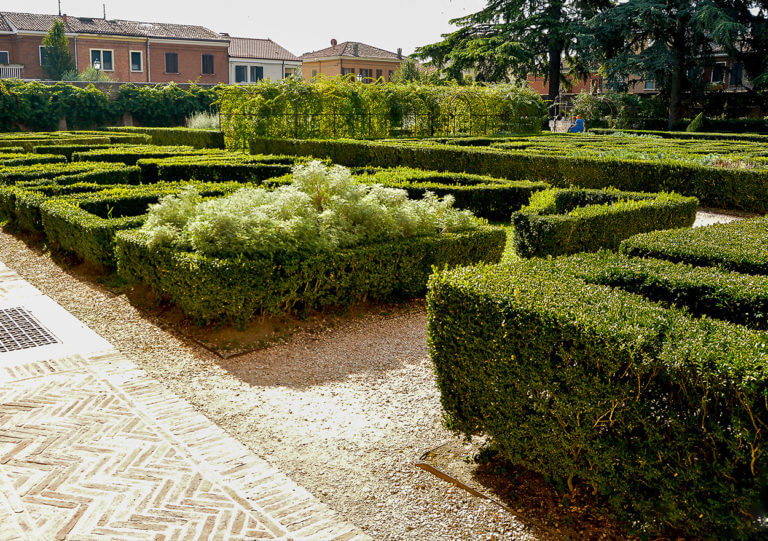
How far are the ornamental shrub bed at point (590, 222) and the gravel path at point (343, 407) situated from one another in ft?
7.66

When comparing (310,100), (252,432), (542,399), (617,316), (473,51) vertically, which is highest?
(473,51)

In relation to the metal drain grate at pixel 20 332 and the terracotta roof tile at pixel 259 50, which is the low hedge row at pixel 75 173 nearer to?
the metal drain grate at pixel 20 332

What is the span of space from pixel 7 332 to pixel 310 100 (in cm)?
1767

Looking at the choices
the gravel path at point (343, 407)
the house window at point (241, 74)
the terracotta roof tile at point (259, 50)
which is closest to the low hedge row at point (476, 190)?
the gravel path at point (343, 407)

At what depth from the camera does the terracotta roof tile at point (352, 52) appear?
68.2 metres

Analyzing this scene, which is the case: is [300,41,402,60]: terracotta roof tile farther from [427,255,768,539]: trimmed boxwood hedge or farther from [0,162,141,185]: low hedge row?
[427,255,768,539]: trimmed boxwood hedge

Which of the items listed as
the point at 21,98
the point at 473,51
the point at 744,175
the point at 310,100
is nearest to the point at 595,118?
the point at 473,51

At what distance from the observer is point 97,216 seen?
8805 millimetres

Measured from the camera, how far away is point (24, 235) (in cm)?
1069

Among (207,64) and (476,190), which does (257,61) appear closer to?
(207,64)

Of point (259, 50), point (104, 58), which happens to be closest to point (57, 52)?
point (104, 58)

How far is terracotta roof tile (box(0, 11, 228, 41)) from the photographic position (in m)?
48.5

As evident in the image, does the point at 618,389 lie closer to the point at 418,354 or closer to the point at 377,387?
the point at 377,387

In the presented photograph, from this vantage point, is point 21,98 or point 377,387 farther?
point 21,98
